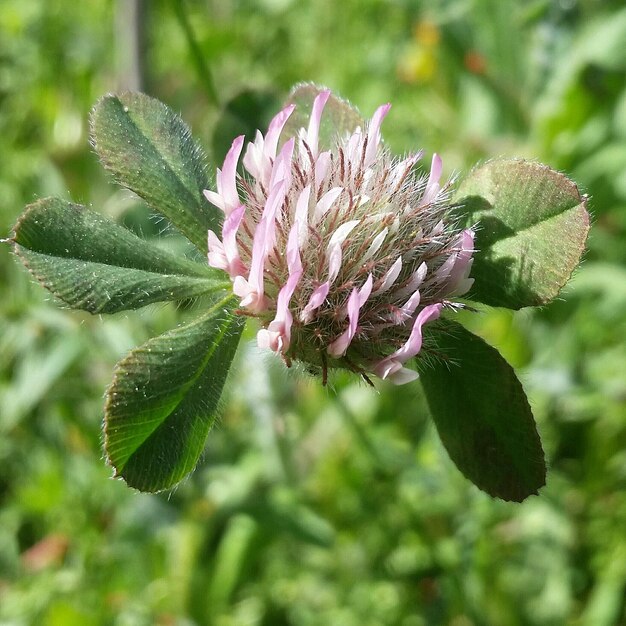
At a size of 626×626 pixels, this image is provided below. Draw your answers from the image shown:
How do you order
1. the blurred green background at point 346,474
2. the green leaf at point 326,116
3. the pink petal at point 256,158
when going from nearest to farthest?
the pink petal at point 256,158 → the green leaf at point 326,116 → the blurred green background at point 346,474

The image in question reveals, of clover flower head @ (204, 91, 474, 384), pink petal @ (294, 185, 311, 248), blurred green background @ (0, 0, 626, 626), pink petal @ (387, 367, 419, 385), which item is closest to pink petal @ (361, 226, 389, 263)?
clover flower head @ (204, 91, 474, 384)

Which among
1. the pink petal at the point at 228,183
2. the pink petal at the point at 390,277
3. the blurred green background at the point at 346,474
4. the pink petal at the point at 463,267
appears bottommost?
the blurred green background at the point at 346,474

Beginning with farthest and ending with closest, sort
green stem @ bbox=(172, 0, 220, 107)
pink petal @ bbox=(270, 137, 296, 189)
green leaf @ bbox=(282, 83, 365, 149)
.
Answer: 1. green stem @ bbox=(172, 0, 220, 107)
2. green leaf @ bbox=(282, 83, 365, 149)
3. pink petal @ bbox=(270, 137, 296, 189)

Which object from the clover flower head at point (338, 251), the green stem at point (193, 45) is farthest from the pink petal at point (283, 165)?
the green stem at point (193, 45)

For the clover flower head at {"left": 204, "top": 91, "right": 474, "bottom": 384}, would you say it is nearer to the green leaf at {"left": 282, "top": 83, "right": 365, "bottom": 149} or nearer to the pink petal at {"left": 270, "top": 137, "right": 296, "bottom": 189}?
the pink petal at {"left": 270, "top": 137, "right": 296, "bottom": 189}

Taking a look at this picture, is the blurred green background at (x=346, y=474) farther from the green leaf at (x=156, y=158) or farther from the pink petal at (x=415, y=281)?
the pink petal at (x=415, y=281)

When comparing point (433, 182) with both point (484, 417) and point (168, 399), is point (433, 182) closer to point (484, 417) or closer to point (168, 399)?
point (484, 417)
